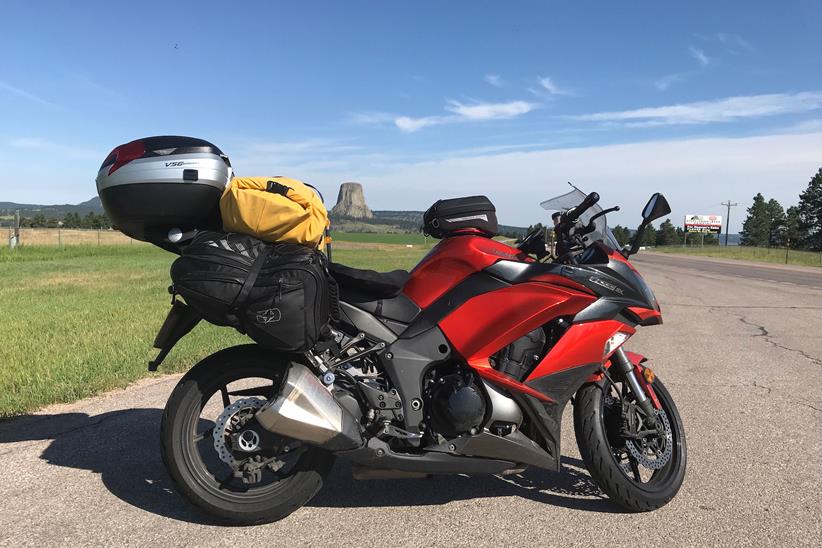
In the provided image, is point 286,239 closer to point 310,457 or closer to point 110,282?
point 310,457

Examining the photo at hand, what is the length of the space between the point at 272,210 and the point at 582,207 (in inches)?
63.6

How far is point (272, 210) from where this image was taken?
271 centimetres

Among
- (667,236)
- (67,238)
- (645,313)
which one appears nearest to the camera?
(645,313)

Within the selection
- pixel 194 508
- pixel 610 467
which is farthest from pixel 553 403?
pixel 194 508

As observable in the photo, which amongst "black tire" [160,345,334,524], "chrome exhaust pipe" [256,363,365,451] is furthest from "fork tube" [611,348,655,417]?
"black tire" [160,345,334,524]

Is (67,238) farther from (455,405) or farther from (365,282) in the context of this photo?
(455,405)

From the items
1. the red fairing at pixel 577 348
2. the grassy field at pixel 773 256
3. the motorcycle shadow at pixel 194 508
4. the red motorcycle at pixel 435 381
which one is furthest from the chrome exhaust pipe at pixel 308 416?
the grassy field at pixel 773 256

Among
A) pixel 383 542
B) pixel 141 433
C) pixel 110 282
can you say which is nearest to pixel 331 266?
pixel 383 542

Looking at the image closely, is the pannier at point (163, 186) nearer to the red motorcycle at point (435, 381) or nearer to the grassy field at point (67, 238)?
the red motorcycle at point (435, 381)

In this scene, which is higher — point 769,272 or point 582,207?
point 582,207

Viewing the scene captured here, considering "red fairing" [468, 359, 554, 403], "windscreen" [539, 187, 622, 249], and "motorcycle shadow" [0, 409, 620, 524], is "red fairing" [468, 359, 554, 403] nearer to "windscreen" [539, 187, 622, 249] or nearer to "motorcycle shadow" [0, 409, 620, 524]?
"motorcycle shadow" [0, 409, 620, 524]

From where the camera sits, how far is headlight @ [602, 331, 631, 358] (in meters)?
3.10

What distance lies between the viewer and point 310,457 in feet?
9.77

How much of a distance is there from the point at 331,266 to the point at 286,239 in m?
0.30
